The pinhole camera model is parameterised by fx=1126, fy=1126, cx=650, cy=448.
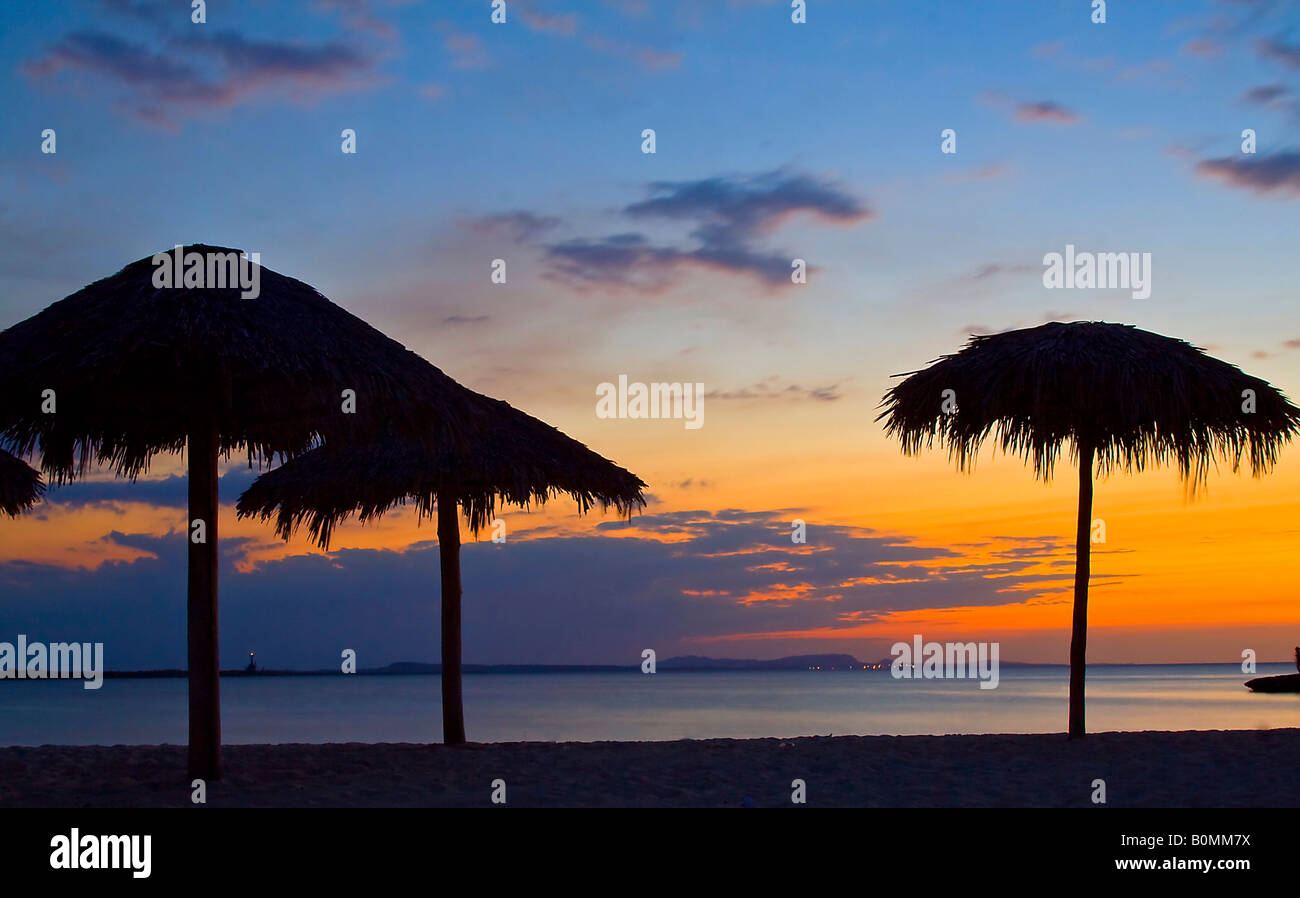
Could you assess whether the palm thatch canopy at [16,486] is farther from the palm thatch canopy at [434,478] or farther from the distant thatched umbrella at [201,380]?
the distant thatched umbrella at [201,380]

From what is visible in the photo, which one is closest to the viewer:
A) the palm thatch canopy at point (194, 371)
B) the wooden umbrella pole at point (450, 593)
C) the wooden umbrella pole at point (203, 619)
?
the palm thatch canopy at point (194, 371)

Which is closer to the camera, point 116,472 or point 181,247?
point 181,247

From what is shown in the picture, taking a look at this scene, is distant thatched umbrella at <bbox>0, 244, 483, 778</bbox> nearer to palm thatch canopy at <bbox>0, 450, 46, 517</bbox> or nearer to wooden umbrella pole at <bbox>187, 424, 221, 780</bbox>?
wooden umbrella pole at <bbox>187, 424, 221, 780</bbox>

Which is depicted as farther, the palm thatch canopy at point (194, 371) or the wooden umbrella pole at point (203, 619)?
the wooden umbrella pole at point (203, 619)

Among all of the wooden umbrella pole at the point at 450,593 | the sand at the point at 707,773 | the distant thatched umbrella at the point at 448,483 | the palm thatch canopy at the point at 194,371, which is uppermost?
→ the palm thatch canopy at the point at 194,371

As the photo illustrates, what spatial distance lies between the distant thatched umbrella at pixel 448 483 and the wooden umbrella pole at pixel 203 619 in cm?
262

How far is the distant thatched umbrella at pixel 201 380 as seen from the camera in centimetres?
662

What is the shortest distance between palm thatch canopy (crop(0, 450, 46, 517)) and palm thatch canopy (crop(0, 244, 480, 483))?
15.7 feet

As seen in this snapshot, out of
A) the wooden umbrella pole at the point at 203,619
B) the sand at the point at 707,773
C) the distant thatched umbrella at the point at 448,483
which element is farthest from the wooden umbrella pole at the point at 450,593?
the wooden umbrella pole at the point at 203,619
